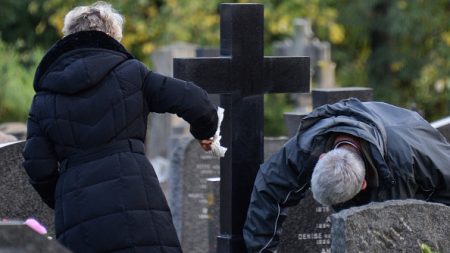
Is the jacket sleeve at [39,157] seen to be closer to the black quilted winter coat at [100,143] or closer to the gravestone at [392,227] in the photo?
the black quilted winter coat at [100,143]

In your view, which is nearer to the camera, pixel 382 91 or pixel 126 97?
pixel 126 97

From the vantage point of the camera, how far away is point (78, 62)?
525 cm

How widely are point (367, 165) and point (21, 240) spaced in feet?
6.51

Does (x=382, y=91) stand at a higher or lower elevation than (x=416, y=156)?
lower

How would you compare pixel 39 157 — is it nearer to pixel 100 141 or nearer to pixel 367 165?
pixel 100 141

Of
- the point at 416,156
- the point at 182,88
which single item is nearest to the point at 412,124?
the point at 416,156

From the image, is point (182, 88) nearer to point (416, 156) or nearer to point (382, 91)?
point (416, 156)

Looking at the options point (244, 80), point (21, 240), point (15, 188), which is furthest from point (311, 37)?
point (21, 240)

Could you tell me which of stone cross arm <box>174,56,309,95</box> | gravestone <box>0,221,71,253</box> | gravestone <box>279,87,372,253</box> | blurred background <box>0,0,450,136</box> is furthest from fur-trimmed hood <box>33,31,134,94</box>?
blurred background <box>0,0,450,136</box>

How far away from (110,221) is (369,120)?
127cm

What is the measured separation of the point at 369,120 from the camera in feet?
18.7

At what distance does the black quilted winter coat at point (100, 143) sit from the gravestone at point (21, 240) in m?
1.18

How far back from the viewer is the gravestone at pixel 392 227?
16.3 ft

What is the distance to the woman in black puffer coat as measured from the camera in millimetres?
5199
